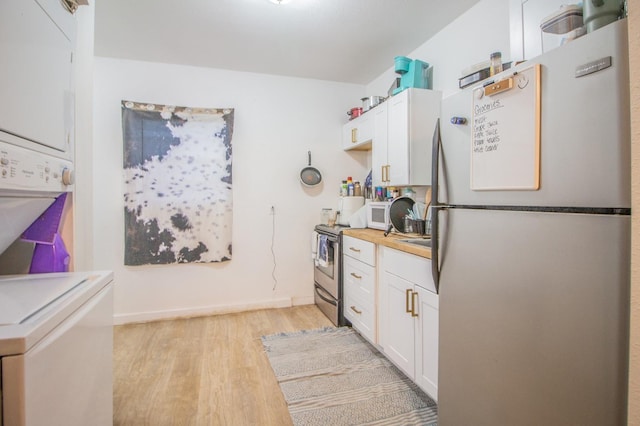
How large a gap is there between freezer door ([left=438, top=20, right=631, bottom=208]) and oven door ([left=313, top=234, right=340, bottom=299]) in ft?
Result: 6.23

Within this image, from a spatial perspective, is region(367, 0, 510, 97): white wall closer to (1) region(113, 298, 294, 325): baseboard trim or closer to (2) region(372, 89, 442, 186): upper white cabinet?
(2) region(372, 89, 442, 186): upper white cabinet

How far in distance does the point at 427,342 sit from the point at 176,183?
8.44 ft

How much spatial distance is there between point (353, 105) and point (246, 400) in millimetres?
3095

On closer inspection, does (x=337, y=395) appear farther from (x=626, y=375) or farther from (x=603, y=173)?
(x=603, y=173)

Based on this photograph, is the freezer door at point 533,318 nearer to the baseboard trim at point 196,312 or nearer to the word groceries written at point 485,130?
the word groceries written at point 485,130

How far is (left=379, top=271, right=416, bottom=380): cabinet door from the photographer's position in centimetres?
180

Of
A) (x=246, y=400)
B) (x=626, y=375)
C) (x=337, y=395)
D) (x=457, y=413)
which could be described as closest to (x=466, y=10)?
(x=626, y=375)

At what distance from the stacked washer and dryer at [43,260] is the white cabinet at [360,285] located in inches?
64.1

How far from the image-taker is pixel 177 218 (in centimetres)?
296

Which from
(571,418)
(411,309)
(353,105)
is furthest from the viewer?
(353,105)

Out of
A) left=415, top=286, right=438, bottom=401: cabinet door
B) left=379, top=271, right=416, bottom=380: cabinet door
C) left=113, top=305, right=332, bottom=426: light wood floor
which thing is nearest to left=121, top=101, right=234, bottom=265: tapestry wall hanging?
left=113, top=305, right=332, bottom=426: light wood floor

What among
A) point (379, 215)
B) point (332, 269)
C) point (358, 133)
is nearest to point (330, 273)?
point (332, 269)

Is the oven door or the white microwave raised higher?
the white microwave

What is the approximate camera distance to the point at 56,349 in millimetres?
725
